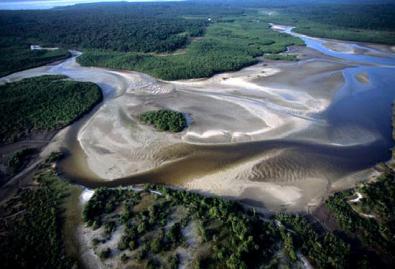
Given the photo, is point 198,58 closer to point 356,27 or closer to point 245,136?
point 245,136

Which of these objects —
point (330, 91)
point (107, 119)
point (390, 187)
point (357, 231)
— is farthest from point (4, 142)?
point (330, 91)

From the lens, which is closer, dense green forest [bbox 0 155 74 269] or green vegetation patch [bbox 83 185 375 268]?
green vegetation patch [bbox 83 185 375 268]

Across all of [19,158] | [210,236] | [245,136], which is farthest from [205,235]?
[19,158]

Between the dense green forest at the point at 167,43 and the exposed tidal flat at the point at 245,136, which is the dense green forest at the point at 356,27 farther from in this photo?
the exposed tidal flat at the point at 245,136

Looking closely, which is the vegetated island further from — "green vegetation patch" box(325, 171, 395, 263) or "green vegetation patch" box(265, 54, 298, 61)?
"green vegetation patch" box(265, 54, 298, 61)

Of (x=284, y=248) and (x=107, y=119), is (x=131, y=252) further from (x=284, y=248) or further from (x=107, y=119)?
(x=107, y=119)

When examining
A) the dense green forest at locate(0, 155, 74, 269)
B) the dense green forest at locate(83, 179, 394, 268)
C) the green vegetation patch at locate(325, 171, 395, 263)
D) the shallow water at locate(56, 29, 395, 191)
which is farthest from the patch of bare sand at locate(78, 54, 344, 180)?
the green vegetation patch at locate(325, 171, 395, 263)
